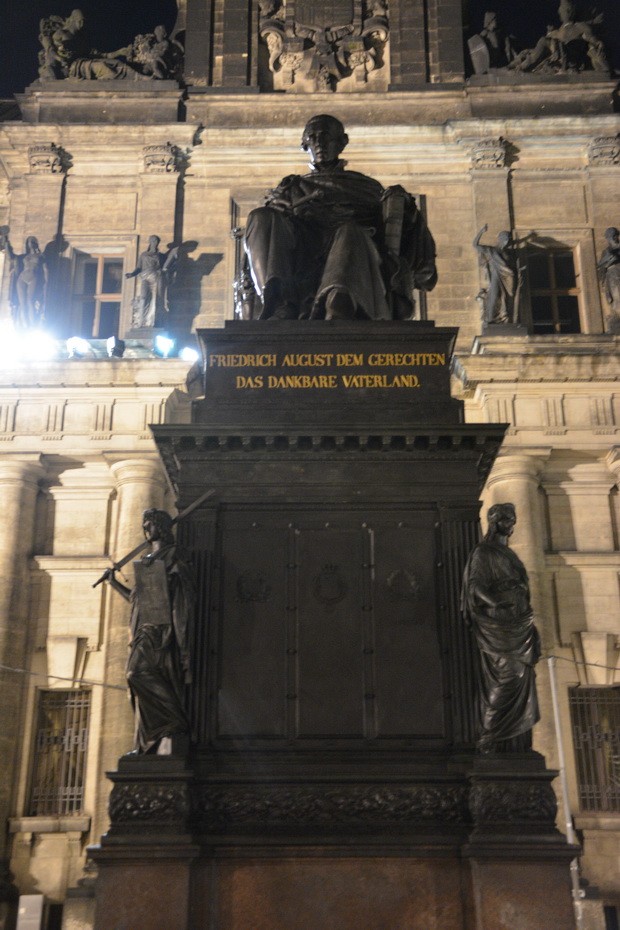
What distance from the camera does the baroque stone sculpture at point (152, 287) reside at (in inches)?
907

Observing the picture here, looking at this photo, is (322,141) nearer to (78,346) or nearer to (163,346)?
(163,346)

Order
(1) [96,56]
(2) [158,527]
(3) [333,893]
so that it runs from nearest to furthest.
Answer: (3) [333,893] → (2) [158,527] → (1) [96,56]

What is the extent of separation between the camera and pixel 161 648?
812 cm

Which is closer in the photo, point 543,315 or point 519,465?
point 519,465

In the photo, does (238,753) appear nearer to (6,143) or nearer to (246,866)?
(246,866)

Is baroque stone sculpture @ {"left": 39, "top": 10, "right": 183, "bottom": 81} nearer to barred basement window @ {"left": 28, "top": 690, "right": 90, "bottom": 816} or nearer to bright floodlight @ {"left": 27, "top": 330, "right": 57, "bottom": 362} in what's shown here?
bright floodlight @ {"left": 27, "top": 330, "right": 57, "bottom": 362}

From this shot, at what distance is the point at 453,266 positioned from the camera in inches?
938

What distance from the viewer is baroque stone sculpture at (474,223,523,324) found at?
2277 centimetres

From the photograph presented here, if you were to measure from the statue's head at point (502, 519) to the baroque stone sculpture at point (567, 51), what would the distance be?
19357 millimetres

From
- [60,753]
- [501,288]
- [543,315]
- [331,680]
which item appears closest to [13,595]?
[60,753]

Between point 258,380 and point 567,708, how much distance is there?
13257 mm

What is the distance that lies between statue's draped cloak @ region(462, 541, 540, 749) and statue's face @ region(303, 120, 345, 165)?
4129mm

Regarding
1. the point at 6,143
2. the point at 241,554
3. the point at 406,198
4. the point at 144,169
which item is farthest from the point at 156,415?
the point at 241,554

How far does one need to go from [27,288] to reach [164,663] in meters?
16.8
